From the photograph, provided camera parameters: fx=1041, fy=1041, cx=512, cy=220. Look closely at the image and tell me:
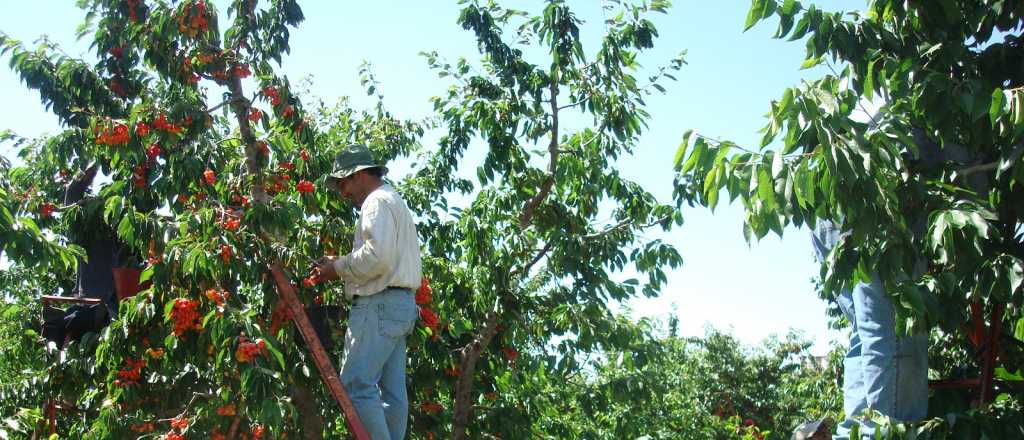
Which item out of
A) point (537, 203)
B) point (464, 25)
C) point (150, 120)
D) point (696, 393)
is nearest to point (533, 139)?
point (537, 203)

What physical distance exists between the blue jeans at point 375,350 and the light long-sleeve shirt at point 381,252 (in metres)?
0.06

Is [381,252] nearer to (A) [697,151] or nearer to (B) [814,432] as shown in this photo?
(A) [697,151]

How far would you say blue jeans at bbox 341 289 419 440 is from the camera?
423 cm

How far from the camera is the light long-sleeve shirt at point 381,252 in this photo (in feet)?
13.9

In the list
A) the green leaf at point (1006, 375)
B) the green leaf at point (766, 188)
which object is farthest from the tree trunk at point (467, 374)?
the green leaf at point (766, 188)

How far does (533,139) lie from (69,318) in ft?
12.7

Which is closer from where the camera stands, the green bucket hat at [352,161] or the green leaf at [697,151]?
the green leaf at [697,151]

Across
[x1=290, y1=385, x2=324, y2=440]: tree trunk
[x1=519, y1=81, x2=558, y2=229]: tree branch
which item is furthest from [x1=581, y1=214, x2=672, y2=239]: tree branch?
[x1=290, y1=385, x2=324, y2=440]: tree trunk

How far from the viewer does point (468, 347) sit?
304 inches

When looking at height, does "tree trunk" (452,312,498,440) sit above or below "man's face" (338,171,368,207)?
above

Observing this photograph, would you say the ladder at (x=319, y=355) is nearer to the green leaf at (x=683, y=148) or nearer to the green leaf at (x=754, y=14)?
the green leaf at (x=683, y=148)

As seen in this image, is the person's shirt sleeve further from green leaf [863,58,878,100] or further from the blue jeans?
green leaf [863,58,878,100]

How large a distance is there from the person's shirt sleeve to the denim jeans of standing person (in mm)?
1753

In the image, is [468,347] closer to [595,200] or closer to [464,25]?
[595,200]
